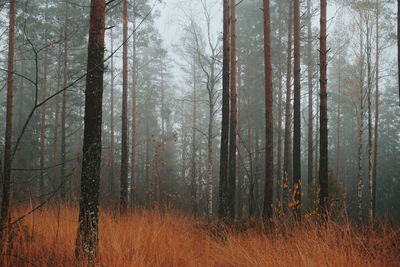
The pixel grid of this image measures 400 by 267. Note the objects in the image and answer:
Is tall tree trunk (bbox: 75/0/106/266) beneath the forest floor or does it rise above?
above

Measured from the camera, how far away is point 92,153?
351cm

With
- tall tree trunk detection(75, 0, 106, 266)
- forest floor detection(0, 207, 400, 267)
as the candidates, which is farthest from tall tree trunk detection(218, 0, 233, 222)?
tall tree trunk detection(75, 0, 106, 266)

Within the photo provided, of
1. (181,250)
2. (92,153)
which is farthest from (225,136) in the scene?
(92,153)

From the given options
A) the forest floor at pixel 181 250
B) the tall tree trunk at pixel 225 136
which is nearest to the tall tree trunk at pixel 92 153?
the forest floor at pixel 181 250

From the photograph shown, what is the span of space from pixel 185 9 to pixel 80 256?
11.6 m

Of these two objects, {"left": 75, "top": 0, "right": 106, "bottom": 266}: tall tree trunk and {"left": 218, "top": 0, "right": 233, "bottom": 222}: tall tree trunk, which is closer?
{"left": 75, "top": 0, "right": 106, "bottom": 266}: tall tree trunk

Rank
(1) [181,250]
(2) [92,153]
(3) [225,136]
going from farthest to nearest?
(3) [225,136], (1) [181,250], (2) [92,153]

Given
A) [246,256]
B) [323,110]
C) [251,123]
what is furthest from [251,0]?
[246,256]

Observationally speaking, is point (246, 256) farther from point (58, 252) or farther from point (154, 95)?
point (154, 95)

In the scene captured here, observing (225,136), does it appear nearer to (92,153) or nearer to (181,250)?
(181,250)

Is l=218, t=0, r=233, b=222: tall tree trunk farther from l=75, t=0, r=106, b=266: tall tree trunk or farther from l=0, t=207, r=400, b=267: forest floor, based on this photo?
l=75, t=0, r=106, b=266: tall tree trunk

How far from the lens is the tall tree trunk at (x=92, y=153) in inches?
132

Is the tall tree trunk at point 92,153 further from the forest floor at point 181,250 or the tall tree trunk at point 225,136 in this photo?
the tall tree trunk at point 225,136

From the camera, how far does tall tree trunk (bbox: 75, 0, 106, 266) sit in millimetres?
3352
